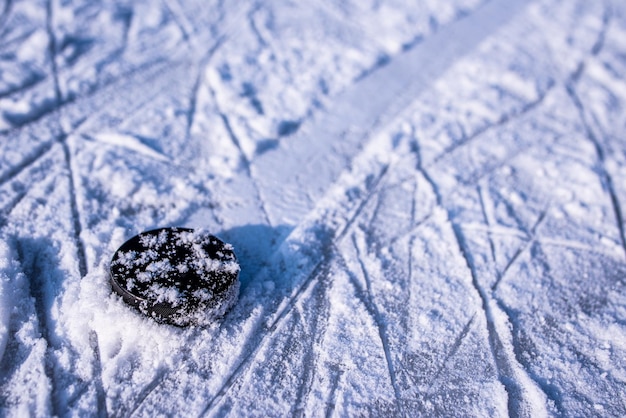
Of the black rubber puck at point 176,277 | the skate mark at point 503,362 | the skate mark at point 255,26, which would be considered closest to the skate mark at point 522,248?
the skate mark at point 503,362

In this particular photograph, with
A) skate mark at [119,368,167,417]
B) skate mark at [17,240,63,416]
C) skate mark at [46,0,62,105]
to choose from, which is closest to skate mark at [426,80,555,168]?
skate mark at [119,368,167,417]

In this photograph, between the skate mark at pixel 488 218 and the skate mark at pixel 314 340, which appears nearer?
the skate mark at pixel 314 340

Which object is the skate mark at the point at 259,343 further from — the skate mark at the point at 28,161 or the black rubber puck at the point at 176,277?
the skate mark at the point at 28,161

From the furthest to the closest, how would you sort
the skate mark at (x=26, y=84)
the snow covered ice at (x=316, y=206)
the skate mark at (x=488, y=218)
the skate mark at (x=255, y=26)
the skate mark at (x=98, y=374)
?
the skate mark at (x=255, y=26)
the skate mark at (x=26, y=84)
the skate mark at (x=488, y=218)
the snow covered ice at (x=316, y=206)
the skate mark at (x=98, y=374)

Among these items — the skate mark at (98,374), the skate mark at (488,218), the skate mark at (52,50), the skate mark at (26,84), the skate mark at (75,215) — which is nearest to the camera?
the skate mark at (98,374)

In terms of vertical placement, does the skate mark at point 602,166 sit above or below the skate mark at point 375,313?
above

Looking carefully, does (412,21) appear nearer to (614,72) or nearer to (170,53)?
(614,72)

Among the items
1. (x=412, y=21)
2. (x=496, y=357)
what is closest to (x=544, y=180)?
(x=496, y=357)

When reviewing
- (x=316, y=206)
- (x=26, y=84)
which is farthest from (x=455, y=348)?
(x=26, y=84)

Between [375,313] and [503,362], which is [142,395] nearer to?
[375,313]
